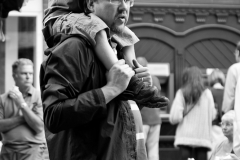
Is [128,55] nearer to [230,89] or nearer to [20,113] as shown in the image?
[20,113]

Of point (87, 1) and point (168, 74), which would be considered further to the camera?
point (168, 74)

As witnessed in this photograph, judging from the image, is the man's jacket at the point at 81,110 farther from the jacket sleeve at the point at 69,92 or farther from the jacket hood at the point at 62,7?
the jacket hood at the point at 62,7

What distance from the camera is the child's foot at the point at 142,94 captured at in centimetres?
→ 277

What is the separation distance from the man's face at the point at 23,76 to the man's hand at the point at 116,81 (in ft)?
13.7

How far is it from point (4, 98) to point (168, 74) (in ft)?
15.9

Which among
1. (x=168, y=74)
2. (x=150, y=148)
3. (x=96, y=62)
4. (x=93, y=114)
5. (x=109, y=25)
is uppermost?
(x=109, y=25)

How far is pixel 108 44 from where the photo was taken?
9.38 ft

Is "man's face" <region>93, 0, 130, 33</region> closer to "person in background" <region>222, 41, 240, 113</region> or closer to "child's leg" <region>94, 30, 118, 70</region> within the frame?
"child's leg" <region>94, 30, 118, 70</region>

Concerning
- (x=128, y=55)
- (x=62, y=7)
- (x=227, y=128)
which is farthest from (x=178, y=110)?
(x=62, y=7)

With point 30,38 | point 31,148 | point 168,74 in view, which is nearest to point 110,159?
point 31,148

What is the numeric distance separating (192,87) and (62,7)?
5463 millimetres

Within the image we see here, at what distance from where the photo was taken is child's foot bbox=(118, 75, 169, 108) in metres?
2.77

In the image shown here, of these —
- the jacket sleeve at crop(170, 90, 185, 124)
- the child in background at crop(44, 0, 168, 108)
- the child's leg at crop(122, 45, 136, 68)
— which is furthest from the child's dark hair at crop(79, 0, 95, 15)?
the jacket sleeve at crop(170, 90, 185, 124)

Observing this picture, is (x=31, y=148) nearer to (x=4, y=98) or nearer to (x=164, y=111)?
(x=4, y=98)
